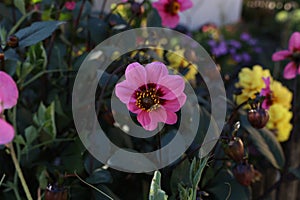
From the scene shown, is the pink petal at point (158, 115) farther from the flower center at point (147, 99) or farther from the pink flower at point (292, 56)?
the pink flower at point (292, 56)

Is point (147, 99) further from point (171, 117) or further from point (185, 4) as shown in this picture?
point (185, 4)

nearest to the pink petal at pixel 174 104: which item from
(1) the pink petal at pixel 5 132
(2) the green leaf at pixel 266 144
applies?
(1) the pink petal at pixel 5 132

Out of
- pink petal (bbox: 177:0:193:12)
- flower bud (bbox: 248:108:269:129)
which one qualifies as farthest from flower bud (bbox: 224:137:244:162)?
pink petal (bbox: 177:0:193:12)

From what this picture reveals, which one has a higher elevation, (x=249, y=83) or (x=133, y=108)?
(x=133, y=108)

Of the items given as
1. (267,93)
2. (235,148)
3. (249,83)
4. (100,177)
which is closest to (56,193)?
(100,177)

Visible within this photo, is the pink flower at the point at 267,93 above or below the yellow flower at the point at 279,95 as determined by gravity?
above

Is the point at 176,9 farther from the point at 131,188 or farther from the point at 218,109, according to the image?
the point at 131,188

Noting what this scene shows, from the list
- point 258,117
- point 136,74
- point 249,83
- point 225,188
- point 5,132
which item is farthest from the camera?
point 249,83
